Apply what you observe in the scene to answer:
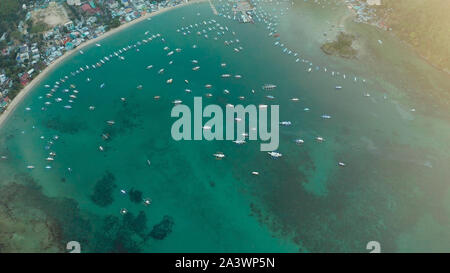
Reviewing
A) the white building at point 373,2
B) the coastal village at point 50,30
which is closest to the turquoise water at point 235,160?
the coastal village at point 50,30

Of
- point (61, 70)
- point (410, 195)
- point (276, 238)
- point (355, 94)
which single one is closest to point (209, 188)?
point (276, 238)

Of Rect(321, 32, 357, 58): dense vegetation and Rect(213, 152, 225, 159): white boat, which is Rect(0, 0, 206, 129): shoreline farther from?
Rect(213, 152, 225, 159): white boat

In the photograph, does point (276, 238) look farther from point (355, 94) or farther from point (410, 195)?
point (355, 94)

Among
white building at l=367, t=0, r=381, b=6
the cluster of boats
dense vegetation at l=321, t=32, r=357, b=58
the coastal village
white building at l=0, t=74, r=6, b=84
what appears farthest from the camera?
white building at l=367, t=0, r=381, b=6

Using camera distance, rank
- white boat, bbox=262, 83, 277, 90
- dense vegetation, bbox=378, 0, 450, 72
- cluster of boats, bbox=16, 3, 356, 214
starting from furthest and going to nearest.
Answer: dense vegetation, bbox=378, 0, 450, 72 < white boat, bbox=262, 83, 277, 90 < cluster of boats, bbox=16, 3, 356, 214

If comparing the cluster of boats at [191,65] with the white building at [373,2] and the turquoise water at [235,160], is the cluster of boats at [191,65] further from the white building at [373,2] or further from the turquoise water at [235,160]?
the white building at [373,2]

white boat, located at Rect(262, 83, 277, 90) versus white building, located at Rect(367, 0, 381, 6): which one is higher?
white building, located at Rect(367, 0, 381, 6)

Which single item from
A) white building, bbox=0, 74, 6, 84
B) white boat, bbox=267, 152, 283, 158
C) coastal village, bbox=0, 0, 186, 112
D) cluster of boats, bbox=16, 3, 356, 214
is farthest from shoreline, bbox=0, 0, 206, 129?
white boat, bbox=267, 152, 283, 158
